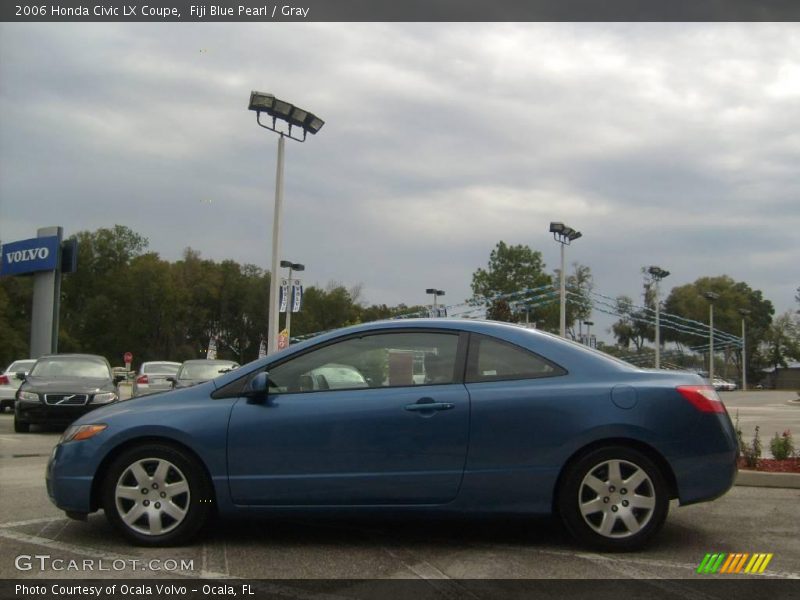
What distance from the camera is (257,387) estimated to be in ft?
17.5

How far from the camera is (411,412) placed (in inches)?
207

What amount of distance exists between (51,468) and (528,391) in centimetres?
318

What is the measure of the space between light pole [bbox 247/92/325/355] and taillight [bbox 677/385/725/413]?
17.2 m

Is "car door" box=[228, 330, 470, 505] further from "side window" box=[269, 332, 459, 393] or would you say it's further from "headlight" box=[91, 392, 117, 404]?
"headlight" box=[91, 392, 117, 404]

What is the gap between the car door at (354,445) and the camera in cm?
520

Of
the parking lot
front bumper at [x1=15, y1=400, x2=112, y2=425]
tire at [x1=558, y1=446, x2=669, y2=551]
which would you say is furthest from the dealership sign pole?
tire at [x1=558, y1=446, x2=669, y2=551]

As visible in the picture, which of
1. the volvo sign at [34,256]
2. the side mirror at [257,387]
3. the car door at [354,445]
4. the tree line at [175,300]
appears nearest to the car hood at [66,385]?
the side mirror at [257,387]

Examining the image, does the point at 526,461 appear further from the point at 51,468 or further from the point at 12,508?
the point at 12,508

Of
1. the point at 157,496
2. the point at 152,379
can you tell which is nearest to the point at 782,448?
the point at 157,496

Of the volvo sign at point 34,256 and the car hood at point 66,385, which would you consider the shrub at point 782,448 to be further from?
the volvo sign at point 34,256

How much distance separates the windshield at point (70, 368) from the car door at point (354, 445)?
11616 mm

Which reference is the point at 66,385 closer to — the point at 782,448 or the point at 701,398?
the point at 782,448

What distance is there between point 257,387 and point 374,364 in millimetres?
774

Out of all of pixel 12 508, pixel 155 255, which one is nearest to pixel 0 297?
pixel 155 255
